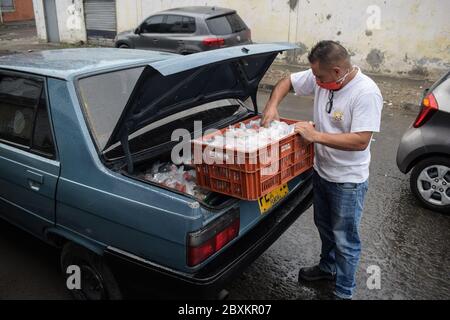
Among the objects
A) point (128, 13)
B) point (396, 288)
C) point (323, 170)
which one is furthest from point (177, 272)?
point (128, 13)

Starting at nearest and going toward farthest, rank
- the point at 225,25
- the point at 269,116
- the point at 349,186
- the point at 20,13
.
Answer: the point at 349,186 → the point at 269,116 → the point at 225,25 → the point at 20,13

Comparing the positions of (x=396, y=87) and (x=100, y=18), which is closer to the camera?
(x=396, y=87)

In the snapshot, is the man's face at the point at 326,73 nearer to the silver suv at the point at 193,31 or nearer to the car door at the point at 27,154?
the car door at the point at 27,154

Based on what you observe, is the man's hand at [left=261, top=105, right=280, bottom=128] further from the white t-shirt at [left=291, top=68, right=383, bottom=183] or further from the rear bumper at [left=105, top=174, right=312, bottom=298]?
the rear bumper at [left=105, top=174, right=312, bottom=298]

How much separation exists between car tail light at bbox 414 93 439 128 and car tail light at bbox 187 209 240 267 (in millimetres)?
2592

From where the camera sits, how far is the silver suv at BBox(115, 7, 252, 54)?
9.67 meters

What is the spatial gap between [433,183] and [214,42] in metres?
6.60

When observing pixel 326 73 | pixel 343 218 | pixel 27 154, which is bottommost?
pixel 343 218

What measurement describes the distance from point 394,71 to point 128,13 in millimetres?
9348

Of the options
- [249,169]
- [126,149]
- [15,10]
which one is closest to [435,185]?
[249,169]

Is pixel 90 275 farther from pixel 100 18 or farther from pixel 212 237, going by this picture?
pixel 100 18

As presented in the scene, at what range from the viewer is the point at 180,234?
223 centimetres

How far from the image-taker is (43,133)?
9.17ft

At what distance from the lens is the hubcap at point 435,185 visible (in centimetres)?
412
